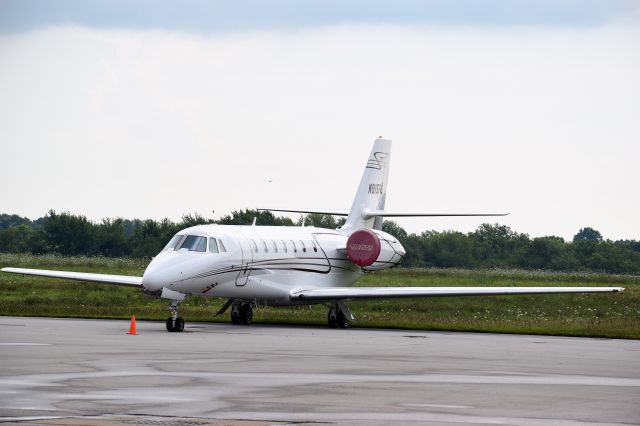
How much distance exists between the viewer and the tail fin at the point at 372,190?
43781 mm

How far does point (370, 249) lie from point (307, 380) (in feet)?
72.3

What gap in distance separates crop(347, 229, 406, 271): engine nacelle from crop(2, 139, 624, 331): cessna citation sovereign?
0.10ft

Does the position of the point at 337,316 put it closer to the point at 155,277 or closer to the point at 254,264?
the point at 254,264

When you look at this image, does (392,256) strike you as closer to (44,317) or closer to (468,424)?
(44,317)

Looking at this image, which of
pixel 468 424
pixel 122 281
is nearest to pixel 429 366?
pixel 468 424

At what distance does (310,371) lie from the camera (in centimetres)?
2038

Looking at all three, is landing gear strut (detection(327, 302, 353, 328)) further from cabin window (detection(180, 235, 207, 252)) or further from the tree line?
the tree line

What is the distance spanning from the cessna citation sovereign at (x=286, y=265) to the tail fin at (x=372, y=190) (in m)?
0.03

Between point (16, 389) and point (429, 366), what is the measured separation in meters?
7.66

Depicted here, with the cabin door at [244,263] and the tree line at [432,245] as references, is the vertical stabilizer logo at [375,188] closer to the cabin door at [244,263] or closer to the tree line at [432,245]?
the cabin door at [244,263]

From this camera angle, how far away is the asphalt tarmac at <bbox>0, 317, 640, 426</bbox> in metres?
14.8

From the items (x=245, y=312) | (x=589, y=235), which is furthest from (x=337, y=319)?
(x=589, y=235)

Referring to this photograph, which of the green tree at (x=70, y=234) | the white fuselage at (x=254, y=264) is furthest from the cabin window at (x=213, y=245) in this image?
the green tree at (x=70, y=234)

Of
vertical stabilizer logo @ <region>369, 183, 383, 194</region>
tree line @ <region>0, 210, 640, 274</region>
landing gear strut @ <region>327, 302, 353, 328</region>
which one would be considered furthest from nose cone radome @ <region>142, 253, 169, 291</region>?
tree line @ <region>0, 210, 640, 274</region>
